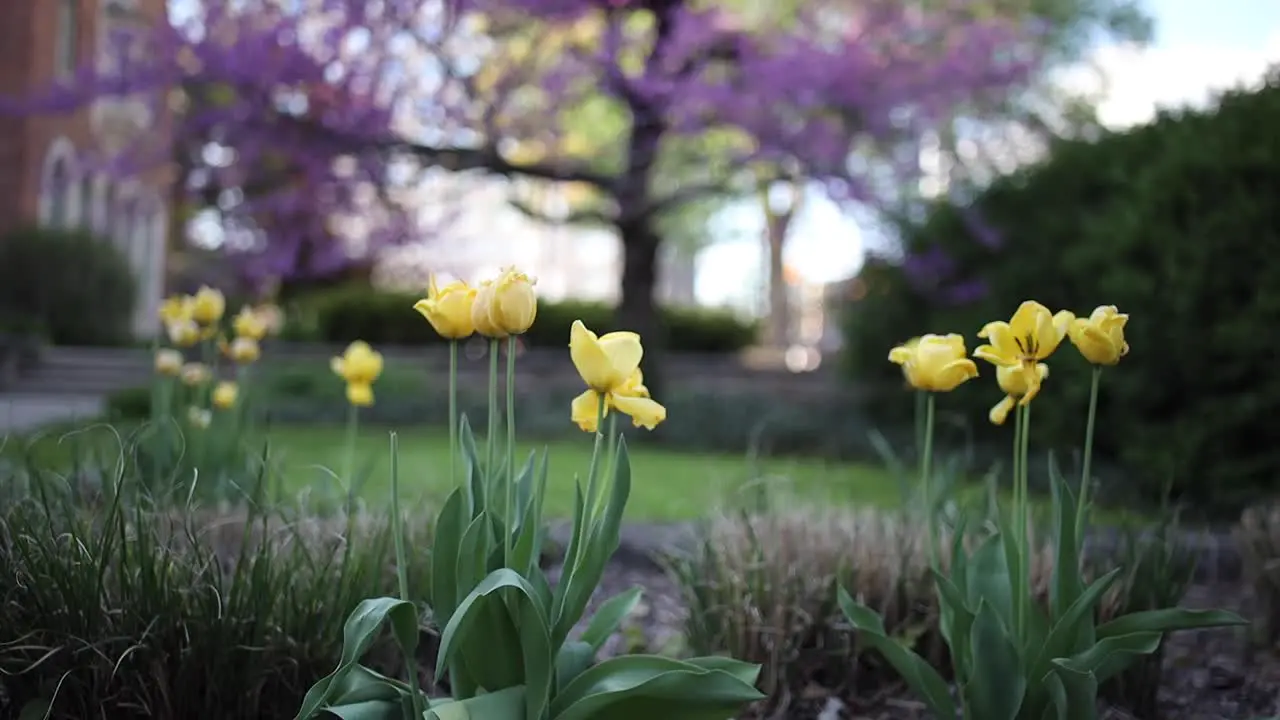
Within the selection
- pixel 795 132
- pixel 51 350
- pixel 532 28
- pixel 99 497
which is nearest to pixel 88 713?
pixel 99 497

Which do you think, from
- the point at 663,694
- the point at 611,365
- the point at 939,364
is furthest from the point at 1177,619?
the point at 611,365

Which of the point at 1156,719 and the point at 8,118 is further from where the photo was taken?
the point at 8,118

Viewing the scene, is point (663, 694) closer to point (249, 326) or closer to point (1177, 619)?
point (1177, 619)

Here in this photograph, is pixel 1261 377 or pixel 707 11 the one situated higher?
pixel 707 11

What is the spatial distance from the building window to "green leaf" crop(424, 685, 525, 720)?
1588 centimetres

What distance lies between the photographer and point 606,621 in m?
1.67

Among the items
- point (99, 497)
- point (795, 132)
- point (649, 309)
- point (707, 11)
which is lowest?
point (99, 497)

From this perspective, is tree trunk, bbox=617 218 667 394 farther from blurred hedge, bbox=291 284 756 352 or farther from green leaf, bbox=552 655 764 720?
green leaf, bbox=552 655 764 720

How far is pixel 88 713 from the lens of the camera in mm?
1693

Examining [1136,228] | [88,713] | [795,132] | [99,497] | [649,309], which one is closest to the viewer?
[88,713]

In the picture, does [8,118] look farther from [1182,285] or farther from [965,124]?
[1182,285]

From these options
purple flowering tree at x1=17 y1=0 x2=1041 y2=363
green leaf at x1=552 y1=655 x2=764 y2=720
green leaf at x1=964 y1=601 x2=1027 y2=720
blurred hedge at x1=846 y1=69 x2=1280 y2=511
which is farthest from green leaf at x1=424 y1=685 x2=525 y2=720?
purple flowering tree at x1=17 y1=0 x2=1041 y2=363

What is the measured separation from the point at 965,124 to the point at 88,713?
11.2m

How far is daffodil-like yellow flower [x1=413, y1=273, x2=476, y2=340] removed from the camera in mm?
1545
